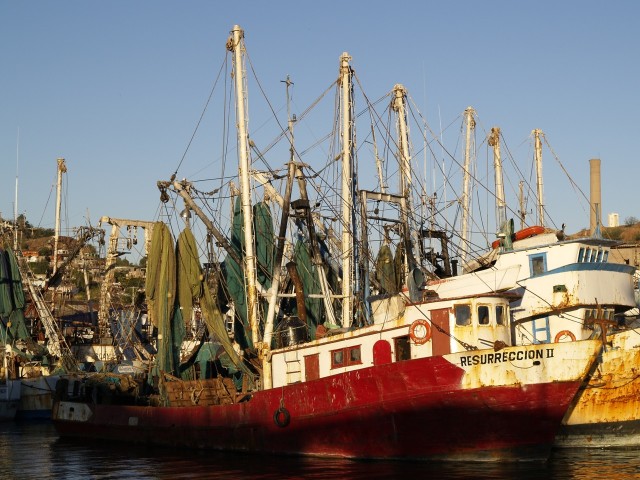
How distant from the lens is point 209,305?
107 ft

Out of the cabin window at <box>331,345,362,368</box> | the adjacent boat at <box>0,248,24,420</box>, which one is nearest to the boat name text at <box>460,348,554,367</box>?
the cabin window at <box>331,345,362,368</box>

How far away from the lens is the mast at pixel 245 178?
30.4 metres

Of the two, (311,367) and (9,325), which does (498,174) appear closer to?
(311,367)

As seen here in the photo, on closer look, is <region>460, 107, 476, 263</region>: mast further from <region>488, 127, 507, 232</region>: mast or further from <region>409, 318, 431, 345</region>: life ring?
<region>409, 318, 431, 345</region>: life ring

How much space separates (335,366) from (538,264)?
7.83 m

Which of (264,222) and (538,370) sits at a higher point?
(264,222)

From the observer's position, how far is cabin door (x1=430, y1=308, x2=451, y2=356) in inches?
979

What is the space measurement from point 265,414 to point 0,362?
94.8 ft

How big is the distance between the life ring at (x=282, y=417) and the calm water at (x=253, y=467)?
1045mm

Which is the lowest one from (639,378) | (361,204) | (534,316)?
(639,378)

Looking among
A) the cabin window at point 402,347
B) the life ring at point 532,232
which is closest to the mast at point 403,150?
the life ring at point 532,232

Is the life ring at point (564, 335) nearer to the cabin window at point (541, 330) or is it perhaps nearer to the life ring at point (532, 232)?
the cabin window at point (541, 330)

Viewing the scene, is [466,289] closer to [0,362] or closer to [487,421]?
[487,421]

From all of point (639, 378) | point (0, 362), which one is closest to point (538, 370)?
point (639, 378)
